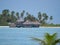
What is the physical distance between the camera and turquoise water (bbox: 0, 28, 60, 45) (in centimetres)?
475

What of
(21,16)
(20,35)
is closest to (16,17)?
(21,16)

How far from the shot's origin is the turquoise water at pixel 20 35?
15.6 feet

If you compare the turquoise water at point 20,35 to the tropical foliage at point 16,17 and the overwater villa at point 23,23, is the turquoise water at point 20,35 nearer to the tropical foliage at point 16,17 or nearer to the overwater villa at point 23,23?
the overwater villa at point 23,23

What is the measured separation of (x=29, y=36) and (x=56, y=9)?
0.91 meters

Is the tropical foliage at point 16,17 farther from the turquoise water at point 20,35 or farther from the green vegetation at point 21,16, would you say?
the turquoise water at point 20,35

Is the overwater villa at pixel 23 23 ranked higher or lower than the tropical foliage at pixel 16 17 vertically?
lower

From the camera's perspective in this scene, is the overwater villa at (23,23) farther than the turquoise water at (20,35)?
Yes

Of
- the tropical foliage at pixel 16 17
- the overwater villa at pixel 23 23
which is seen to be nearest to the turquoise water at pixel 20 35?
the overwater villa at pixel 23 23

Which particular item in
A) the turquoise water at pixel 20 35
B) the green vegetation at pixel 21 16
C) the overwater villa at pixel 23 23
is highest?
the green vegetation at pixel 21 16

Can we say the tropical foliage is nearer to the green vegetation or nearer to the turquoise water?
the green vegetation

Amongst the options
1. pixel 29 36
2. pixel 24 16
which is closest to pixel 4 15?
pixel 24 16

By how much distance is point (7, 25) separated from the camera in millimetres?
4887

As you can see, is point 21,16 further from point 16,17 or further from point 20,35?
point 20,35

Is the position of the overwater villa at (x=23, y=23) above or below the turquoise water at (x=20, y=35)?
above
